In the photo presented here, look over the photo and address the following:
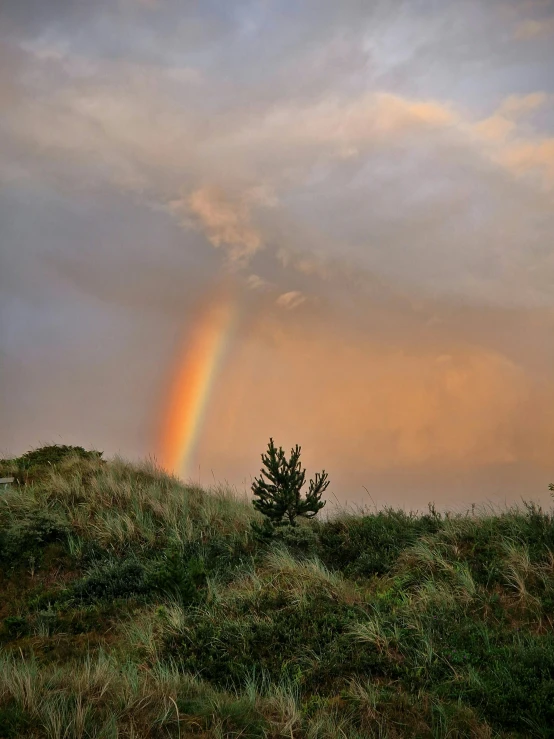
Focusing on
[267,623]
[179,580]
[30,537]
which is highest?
[30,537]

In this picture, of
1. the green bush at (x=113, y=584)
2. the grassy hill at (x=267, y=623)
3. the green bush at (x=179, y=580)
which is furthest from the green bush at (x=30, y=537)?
the green bush at (x=179, y=580)

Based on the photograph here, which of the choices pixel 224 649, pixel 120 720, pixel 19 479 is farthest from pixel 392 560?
pixel 19 479

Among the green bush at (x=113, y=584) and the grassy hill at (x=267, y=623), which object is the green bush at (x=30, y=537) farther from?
the green bush at (x=113, y=584)

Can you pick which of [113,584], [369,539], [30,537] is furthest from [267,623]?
[30,537]

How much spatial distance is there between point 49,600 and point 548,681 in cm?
941

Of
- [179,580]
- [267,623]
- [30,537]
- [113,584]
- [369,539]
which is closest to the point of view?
[267,623]

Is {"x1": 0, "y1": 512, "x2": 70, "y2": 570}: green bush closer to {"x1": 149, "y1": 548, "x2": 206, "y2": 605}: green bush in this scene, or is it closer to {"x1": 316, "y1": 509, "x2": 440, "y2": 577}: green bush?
{"x1": 149, "y1": 548, "x2": 206, "y2": 605}: green bush

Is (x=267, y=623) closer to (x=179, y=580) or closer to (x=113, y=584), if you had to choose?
(x=179, y=580)

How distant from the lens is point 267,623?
8.86 m

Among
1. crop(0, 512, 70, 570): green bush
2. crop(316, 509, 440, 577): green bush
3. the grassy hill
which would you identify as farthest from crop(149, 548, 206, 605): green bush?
crop(0, 512, 70, 570): green bush

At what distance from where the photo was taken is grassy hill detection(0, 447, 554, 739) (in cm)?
609

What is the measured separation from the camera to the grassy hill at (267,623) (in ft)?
20.0

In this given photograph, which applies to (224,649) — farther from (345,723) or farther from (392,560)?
(392,560)

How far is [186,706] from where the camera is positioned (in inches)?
242
